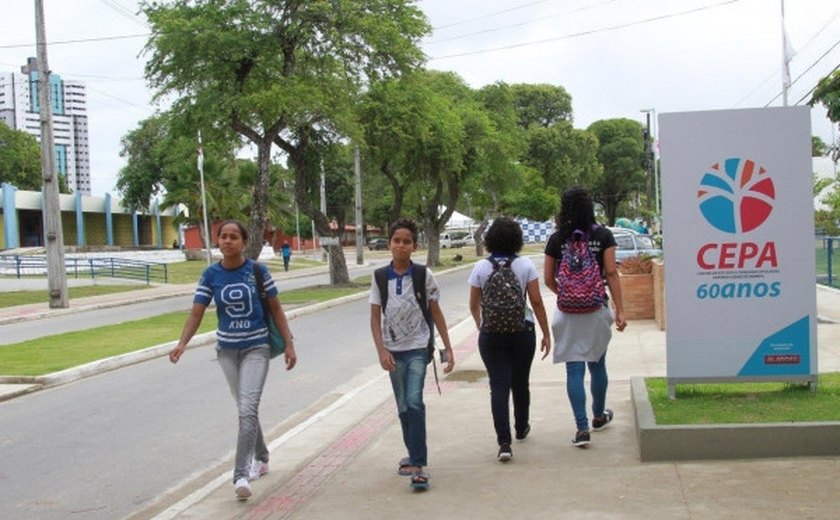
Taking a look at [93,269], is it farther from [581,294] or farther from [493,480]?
[493,480]

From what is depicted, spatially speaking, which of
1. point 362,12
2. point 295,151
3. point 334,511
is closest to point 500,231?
point 334,511

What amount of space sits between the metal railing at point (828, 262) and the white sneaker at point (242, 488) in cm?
1670

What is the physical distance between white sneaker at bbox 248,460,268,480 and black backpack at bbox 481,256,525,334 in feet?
6.13

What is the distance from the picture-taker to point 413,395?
6.02m

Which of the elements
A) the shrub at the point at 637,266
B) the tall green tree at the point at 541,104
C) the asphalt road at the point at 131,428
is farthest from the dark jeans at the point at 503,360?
the tall green tree at the point at 541,104

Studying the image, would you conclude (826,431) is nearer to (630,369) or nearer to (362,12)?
(630,369)

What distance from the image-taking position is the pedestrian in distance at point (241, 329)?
5.99m

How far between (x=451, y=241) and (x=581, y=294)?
8303 centimetres

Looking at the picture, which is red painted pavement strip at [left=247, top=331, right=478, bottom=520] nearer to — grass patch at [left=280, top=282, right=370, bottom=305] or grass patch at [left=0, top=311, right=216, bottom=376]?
grass patch at [left=0, top=311, right=216, bottom=376]

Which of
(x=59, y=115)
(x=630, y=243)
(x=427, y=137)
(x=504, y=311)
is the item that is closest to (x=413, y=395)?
(x=504, y=311)

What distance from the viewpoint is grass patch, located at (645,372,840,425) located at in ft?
21.0

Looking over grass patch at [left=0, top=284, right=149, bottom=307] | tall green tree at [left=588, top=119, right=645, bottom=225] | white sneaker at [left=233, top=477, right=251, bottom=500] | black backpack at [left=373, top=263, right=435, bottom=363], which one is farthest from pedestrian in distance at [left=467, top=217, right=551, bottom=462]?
tall green tree at [left=588, top=119, right=645, bottom=225]

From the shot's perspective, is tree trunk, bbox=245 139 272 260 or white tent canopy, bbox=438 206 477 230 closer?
tree trunk, bbox=245 139 272 260

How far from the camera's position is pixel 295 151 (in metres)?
30.0
